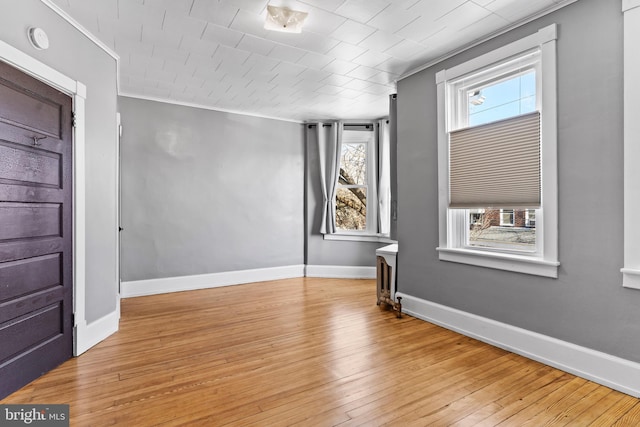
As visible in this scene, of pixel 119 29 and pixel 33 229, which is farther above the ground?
Result: pixel 119 29

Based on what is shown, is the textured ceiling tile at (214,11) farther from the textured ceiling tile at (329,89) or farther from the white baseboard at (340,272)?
the white baseboard at (340,272)

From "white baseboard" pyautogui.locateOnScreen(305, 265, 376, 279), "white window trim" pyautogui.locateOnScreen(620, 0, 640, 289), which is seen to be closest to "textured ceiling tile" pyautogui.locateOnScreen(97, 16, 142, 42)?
"white window trim" pyautogui.locateOnScreen(620, 0, 640, 289)

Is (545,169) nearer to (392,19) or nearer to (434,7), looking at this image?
(434,7)

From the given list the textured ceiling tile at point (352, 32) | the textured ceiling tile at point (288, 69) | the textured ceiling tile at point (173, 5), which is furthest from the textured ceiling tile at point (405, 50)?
the textured ceiling tile at point (173, 5)

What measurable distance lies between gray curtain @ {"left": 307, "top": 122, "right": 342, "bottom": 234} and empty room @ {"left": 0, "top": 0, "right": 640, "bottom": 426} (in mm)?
1304

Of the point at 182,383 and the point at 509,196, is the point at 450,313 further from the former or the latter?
the point at 182,383

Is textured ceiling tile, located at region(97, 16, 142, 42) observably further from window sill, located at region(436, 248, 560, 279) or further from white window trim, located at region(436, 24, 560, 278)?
window sill, located at region(436, 248, 560, 279)

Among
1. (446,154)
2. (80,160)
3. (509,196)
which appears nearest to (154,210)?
(80,160)

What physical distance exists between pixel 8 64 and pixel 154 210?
2.68m

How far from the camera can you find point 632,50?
2023 mm

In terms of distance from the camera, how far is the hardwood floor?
6.07 feet

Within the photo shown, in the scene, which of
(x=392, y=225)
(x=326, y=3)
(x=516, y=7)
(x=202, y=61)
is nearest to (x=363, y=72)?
(x=326, y=3)

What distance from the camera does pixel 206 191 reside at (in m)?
4.92

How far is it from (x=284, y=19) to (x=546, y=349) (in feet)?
10.4
